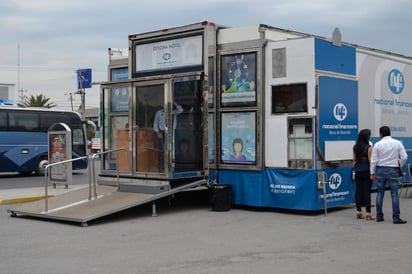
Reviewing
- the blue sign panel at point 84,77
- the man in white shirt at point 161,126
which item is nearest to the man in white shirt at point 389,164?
the man in white shirt at point 161,126

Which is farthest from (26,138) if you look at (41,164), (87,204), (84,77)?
(84,77)

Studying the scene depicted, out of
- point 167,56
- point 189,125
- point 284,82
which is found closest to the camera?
point 284,82

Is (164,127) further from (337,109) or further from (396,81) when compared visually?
(396,81)

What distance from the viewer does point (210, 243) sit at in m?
8.61

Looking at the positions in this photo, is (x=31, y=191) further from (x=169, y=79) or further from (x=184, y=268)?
(x=184, y=268)

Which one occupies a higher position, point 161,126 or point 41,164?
point 161,126

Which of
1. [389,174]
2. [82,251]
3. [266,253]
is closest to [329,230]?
[389,174]

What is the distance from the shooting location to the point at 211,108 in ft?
41.7


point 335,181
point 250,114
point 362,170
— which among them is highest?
point 250,114

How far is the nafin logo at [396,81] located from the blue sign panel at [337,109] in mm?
2756

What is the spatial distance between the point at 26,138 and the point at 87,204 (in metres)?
13.6

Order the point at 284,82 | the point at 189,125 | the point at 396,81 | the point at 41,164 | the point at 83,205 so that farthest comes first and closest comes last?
the point at 41,164, the point at 396,81, the point at 189,125, the point at 284,82, the point at 83,205

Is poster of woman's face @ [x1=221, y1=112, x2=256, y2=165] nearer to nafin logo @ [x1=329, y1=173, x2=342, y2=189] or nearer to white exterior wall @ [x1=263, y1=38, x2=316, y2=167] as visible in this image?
white exterior wall @ [x1=263, y1=38, x2=316, y2=167]

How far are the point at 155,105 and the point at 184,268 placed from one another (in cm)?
597
